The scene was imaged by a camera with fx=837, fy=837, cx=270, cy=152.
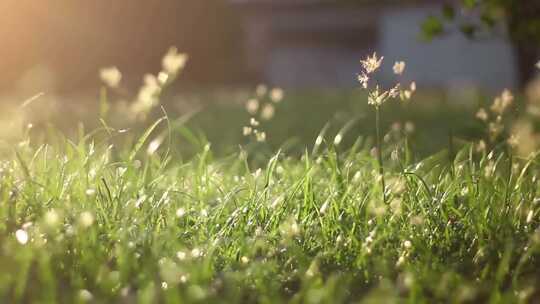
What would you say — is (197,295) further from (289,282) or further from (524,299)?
(524,299)

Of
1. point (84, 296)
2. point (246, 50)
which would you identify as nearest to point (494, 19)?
point (84, 296)

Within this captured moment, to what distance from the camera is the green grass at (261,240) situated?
2.70m

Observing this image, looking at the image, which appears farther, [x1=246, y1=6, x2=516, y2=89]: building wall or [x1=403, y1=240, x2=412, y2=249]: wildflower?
[x1=246, y1=6, x2=516, y2=89]: building wall

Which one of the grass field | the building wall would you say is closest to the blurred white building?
the building wall

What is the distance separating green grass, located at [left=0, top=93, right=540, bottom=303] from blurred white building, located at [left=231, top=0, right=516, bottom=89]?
19119mm

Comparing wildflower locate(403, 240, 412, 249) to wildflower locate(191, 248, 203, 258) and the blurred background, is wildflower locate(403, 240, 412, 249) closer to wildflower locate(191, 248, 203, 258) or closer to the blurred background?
wildflower locate(191, 248, 203, 258)

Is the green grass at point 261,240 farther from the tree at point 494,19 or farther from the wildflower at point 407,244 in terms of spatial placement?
the tree at point 494,19

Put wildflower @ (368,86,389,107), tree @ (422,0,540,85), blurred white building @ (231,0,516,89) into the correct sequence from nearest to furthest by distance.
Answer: wildflower @ (368,86,389,107), tree @ (422,0,540,85), blurred white building @ (231,0,516,89)

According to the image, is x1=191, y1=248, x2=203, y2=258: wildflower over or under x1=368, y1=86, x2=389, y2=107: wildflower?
under

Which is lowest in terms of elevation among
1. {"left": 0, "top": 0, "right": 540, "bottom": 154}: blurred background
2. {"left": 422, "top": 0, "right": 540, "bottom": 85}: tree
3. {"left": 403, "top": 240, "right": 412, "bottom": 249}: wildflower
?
{"left": 403, "top": 240, "right": 412, "bottom": 249}: wildflower

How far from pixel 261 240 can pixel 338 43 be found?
70.8 ft

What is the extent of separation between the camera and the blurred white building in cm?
2253

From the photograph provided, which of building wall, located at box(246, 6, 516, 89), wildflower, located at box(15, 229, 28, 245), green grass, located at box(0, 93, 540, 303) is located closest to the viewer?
green grass, located at box(0, 93, 540, 303)

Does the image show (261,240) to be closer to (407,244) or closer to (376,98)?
(407,244)
